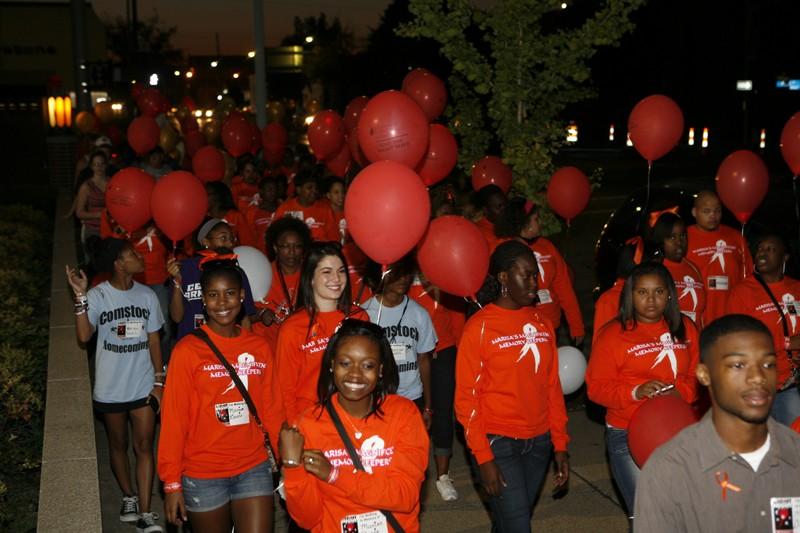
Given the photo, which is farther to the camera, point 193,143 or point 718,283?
point 193,143

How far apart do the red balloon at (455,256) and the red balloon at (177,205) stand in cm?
269

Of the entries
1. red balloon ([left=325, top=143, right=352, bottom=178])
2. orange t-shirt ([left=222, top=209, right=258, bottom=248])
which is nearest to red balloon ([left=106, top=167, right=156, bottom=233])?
orange t-shirt ([left=222, top=209, right=258, bottom=248])

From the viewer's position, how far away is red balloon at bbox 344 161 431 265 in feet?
17.2

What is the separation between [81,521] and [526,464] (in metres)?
2.51

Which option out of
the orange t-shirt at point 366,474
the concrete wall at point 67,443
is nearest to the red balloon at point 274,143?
the concrete wall at point 67,443

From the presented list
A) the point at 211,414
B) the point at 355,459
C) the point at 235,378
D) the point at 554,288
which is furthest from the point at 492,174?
the point at 355,459

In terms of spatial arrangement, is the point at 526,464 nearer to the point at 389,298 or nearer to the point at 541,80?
the point at 389,298

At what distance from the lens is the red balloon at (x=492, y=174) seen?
986 cm

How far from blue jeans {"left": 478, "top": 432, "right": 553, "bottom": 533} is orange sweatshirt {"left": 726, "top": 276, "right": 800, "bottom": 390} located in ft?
6.25

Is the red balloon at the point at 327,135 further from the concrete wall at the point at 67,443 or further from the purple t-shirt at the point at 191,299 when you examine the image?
the purple t-shirt at the point at 191,299

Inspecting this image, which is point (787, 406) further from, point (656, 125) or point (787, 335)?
point (656, 125)

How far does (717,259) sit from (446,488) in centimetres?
275

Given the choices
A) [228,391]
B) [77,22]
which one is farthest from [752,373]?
A: [77,22]

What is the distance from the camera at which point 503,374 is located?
15.9 ft
